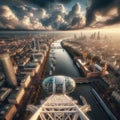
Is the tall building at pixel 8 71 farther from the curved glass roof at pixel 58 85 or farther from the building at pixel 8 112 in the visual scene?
the curved glass roof at pixel 58 85

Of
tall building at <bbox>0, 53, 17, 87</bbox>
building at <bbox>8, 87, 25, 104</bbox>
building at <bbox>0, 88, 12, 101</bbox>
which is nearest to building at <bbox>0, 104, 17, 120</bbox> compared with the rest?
building at <bbox>8, 87, 25, 104</bbox>

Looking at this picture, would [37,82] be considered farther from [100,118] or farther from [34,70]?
[100,118]

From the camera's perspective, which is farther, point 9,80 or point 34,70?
point 34,70

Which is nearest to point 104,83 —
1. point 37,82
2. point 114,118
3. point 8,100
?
point 114,118

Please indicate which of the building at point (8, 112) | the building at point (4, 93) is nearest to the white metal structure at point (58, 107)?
the building at point (8, 112)

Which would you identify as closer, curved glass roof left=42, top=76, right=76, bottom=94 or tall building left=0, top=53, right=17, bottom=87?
curved glass roof left=42, top=76, right=76, bottom=94

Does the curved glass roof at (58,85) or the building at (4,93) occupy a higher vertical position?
the curved glass roof at (58,85)

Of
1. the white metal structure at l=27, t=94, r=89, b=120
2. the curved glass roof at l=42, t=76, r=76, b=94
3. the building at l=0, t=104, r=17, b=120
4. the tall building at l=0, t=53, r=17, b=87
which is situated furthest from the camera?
the tall building at l=0, t=53, r=17, b=87

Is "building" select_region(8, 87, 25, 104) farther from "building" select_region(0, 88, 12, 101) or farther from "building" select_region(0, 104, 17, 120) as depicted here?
"building" select_region(0, 88, 12, 101)

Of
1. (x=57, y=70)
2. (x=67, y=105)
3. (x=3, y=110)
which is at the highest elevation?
(x=67, y=105)

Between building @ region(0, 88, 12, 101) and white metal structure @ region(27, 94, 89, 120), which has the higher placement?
white metal structure @ region(27, 94, 89, 120)

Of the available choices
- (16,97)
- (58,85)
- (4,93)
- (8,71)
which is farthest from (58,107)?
(8,71)
